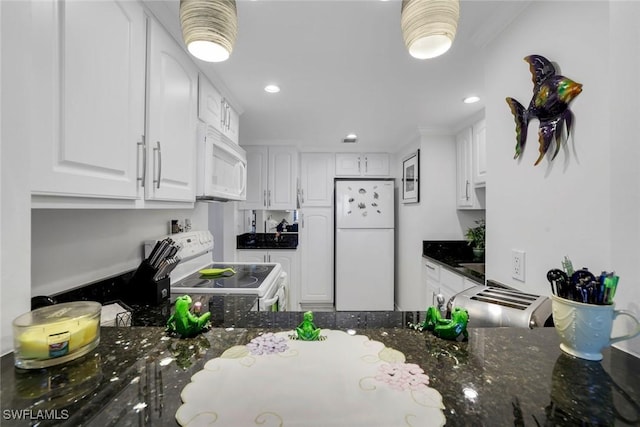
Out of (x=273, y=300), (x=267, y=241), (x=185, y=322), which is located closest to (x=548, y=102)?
(x=185, y=322)

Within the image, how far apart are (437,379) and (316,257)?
317cm

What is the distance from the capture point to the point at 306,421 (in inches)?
17.3

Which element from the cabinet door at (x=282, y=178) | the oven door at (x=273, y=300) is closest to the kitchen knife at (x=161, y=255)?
the oven door at (x=273, y=300)

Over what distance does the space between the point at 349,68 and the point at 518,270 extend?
1443 mm

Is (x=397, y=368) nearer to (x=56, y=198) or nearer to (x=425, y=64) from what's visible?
(x=56, y=198)

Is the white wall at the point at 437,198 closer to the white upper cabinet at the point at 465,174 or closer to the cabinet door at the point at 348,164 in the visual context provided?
the white upper cabinet at the point at 465,174

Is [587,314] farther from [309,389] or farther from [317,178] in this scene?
[317,178]

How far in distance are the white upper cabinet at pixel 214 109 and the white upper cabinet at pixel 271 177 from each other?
127cm

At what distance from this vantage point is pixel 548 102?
104 centimetres

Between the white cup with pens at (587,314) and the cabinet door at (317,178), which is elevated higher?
the cabinet door at (317,178)

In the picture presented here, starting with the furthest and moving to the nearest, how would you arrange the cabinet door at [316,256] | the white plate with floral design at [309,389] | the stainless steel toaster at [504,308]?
1. the cabinet door at [316,256]
2. the stainless steel toaster at [504,308]
3. the white plate with floral design at [309,389]

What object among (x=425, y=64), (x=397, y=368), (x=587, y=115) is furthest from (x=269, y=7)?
(x=397, y=368)

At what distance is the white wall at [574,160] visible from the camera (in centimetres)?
68

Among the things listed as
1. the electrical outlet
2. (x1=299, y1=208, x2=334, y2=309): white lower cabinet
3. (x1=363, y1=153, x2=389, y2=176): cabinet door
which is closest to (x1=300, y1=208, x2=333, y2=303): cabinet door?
(x1=299, y1=208, x2=334, y2=309): white lower cabinet
